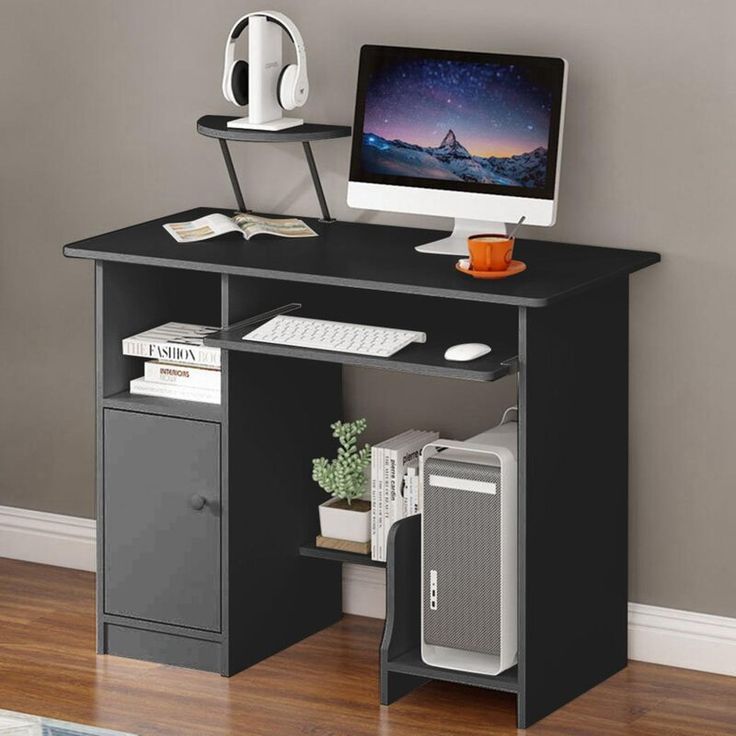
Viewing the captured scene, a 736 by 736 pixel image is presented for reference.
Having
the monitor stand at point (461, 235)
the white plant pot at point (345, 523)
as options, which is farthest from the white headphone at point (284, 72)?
the white plant pot at point (345, 523)

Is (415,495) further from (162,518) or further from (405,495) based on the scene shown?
(162,518)

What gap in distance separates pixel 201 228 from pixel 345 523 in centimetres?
71

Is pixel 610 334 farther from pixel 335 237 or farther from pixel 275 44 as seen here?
pixel 275 44

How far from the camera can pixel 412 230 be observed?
4102mm

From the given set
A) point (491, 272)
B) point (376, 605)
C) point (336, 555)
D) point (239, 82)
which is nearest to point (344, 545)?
point (336, 555)

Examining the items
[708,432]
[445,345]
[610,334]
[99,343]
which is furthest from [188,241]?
[708,432]

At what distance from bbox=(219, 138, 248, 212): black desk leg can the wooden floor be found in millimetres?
1000

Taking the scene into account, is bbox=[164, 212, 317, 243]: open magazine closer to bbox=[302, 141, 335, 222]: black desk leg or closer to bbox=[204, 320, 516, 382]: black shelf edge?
bbox=[302, 141, 335, 222]: black desk leg

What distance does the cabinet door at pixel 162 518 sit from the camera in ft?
12.7

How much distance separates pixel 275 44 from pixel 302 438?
0.86 metres

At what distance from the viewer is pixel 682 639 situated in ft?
13.1

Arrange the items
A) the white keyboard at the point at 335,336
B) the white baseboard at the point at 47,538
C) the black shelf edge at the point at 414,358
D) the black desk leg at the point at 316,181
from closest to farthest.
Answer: the black shelf edge at the point at 414,358
the white keyboard at the point at 335,336
the black desk leg at the point at 316,181
the white baseboard at the point at 47,538

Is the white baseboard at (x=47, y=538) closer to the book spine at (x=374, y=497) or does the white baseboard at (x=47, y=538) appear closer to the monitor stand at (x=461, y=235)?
the book spine at (x=374, y=497)

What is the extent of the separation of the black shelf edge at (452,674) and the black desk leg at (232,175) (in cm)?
112
